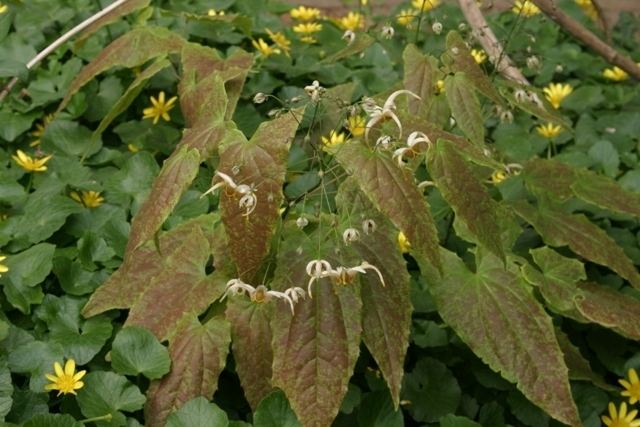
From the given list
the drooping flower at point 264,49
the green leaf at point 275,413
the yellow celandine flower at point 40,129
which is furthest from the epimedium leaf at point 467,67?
the yellow celandine flower at point 40,129

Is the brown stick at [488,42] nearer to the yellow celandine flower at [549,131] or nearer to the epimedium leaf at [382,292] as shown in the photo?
the yellow celandine flower at [549,131]

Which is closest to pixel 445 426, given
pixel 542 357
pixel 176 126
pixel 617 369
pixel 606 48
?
pixel 542 357

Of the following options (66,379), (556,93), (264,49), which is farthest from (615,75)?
(66,379)

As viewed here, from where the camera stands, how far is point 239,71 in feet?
6.73

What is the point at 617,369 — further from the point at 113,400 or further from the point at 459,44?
the point at 113,400

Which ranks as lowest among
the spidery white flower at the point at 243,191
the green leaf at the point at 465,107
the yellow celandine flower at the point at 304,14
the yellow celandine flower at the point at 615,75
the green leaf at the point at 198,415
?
the yellow celandine flower at the point at 615,75

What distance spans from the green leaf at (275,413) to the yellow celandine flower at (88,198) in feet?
2.66

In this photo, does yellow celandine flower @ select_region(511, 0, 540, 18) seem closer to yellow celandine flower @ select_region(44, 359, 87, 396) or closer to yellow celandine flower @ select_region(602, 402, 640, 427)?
yellow celandine flower @ select_region(602, 402, 640, 427)

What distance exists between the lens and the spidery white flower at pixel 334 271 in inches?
59.8

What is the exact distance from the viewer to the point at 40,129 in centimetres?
265

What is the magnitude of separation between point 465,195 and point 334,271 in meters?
0.25

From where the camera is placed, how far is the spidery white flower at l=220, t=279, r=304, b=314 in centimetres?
157

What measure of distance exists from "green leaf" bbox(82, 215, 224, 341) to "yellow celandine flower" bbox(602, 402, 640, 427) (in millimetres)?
831

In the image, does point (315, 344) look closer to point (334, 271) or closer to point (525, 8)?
point (334, 271)
